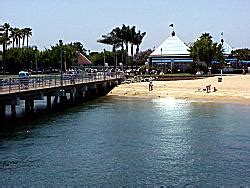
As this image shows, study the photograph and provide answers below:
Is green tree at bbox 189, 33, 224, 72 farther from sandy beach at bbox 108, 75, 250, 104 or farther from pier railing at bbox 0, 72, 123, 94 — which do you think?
pier railing at bbox 0, 72, 123, 94

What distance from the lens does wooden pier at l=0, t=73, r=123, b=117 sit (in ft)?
123

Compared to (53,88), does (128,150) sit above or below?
below

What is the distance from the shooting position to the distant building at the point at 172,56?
100 metres

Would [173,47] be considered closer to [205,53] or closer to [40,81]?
[205,53]

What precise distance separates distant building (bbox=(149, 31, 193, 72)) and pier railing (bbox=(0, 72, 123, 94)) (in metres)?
33.8

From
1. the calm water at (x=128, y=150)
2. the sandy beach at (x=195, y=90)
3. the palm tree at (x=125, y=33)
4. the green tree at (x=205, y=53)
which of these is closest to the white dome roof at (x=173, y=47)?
the green tree at (x=205, y=53)

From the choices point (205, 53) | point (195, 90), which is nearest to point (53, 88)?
point (195, 90)

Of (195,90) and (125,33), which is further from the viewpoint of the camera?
(125,33)

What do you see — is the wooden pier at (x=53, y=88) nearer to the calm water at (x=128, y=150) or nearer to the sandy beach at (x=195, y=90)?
the calm water at (x=128, y=150)

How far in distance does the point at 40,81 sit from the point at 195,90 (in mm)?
26360

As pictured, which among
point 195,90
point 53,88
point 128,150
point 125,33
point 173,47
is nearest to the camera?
point 128,150

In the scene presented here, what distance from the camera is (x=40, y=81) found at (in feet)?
145

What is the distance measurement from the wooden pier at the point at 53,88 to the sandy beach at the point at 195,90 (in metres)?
2.59

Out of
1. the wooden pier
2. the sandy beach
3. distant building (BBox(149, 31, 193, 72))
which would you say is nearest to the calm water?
the wooden pier
